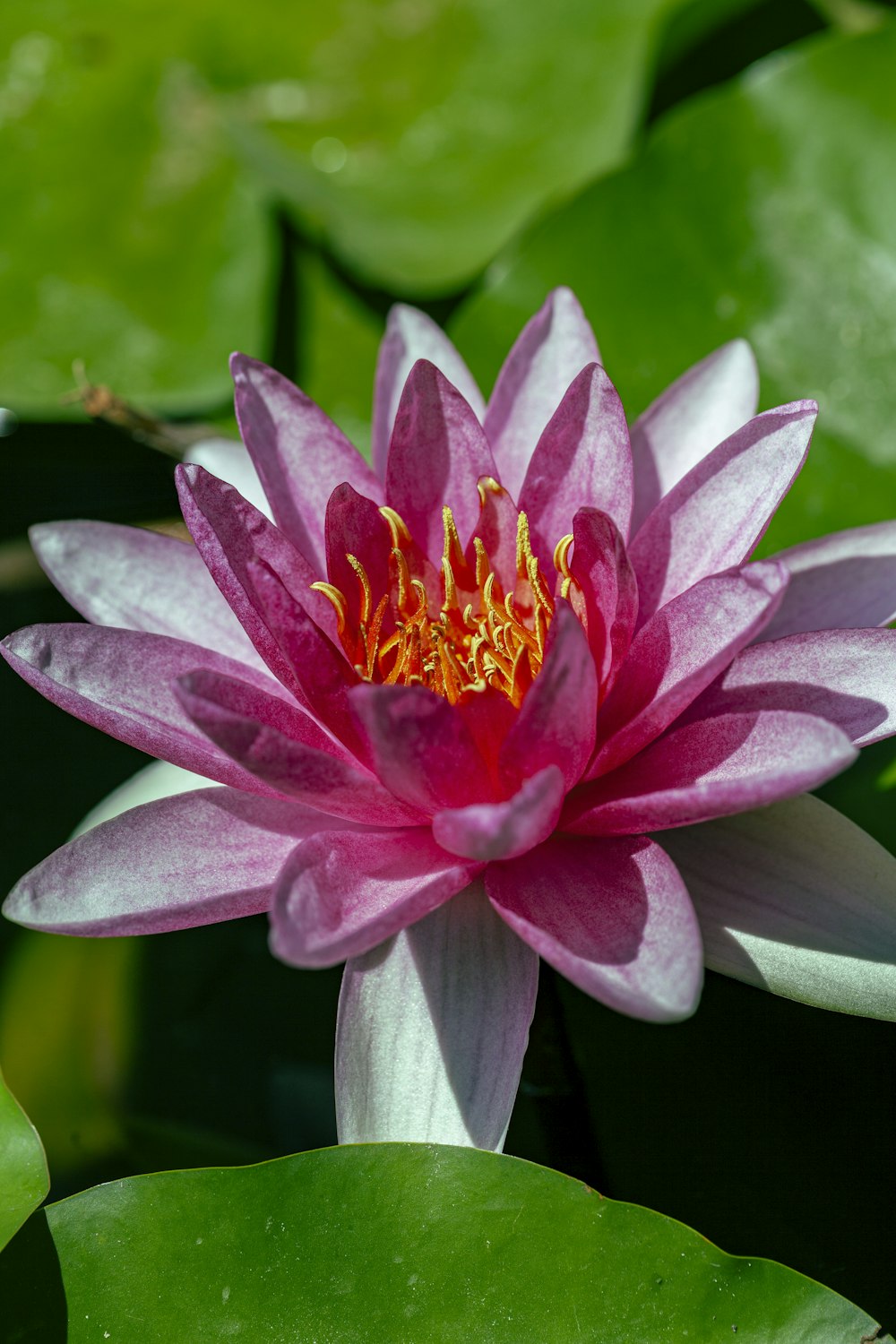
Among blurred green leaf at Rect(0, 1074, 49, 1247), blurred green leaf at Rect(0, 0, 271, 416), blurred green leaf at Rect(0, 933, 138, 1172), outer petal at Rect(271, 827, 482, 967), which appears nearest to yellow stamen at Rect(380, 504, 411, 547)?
outer petal at Rect(271, 827, 482, 967)

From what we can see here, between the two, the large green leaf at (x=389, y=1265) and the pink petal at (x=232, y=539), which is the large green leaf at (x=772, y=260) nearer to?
the pink petal at (x=232, y=539)

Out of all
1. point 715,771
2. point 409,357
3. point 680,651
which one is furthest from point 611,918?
point 409,357

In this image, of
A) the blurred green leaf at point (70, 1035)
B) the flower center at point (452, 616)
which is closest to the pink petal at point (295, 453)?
the flower center at point (452, 616)

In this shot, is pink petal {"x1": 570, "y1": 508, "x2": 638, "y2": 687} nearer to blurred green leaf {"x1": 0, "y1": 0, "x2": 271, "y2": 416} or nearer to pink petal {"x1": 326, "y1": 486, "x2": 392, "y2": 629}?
pink petal {"x1": 326, "y1": 486, "x2": 392, "y2": 629}

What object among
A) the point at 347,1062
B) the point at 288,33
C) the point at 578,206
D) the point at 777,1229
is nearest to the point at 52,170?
the point at 288,33

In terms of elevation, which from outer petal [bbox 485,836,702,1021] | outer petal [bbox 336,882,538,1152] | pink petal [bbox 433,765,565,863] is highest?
pink petal [bbox 433,765,565,863]

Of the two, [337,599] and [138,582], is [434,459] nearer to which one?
[337,599]
